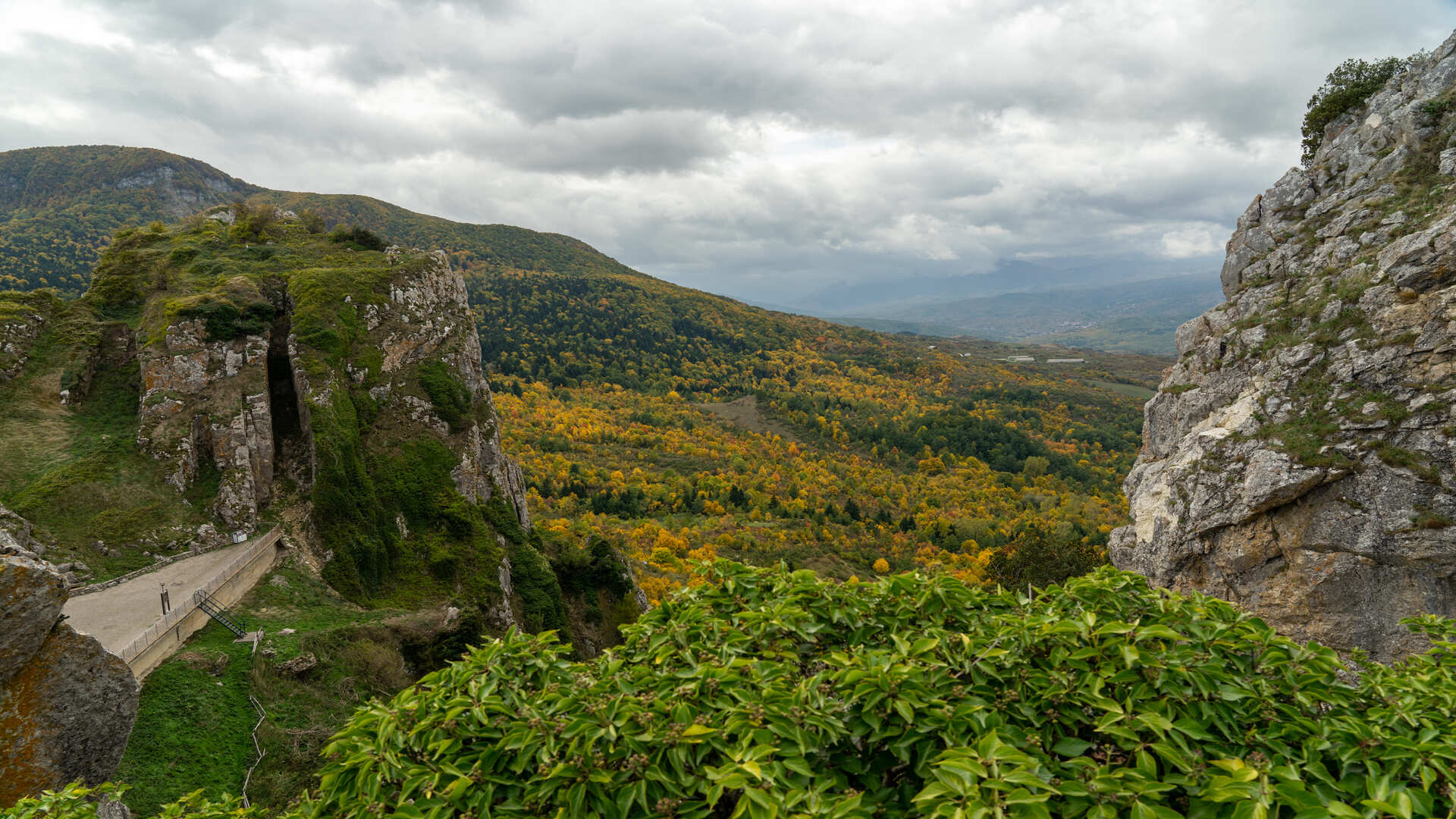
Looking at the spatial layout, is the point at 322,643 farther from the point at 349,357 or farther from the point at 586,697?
the point at 586,697

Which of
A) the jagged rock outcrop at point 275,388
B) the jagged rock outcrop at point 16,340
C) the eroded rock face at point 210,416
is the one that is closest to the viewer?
the eroded rock face at point 210,416

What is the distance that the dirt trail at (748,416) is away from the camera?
124 m

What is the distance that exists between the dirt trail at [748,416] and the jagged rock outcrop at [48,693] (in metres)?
111

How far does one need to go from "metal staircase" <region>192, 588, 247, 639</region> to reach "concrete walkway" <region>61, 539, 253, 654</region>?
0.88 feet

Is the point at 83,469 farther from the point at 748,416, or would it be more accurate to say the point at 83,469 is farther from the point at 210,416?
the point at 748,416

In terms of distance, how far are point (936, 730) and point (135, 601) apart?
2409 cm

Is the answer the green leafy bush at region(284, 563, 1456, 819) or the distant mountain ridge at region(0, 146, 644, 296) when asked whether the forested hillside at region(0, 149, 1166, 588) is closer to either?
the distant mountain ridge at region(0, 146, 644, 296)

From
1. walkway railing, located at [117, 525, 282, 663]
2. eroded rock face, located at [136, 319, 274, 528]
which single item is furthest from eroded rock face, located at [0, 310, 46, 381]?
walkway railing, located at [117, 525, 282, 663]

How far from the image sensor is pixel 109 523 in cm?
2091

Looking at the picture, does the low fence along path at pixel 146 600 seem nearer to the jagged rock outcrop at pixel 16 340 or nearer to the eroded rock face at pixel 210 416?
the eroded rock face at pixel 210 416

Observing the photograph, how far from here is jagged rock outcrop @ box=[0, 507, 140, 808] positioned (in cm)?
985

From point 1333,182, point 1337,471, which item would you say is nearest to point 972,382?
point 1333,182

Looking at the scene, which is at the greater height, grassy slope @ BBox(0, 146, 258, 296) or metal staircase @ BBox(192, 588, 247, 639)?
grassy slope @ BBox(0, 146, 258, 296)

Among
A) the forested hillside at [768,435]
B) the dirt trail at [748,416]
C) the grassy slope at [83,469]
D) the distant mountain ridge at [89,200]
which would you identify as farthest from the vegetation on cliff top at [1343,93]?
the distant mountain ridge at [89,200]
